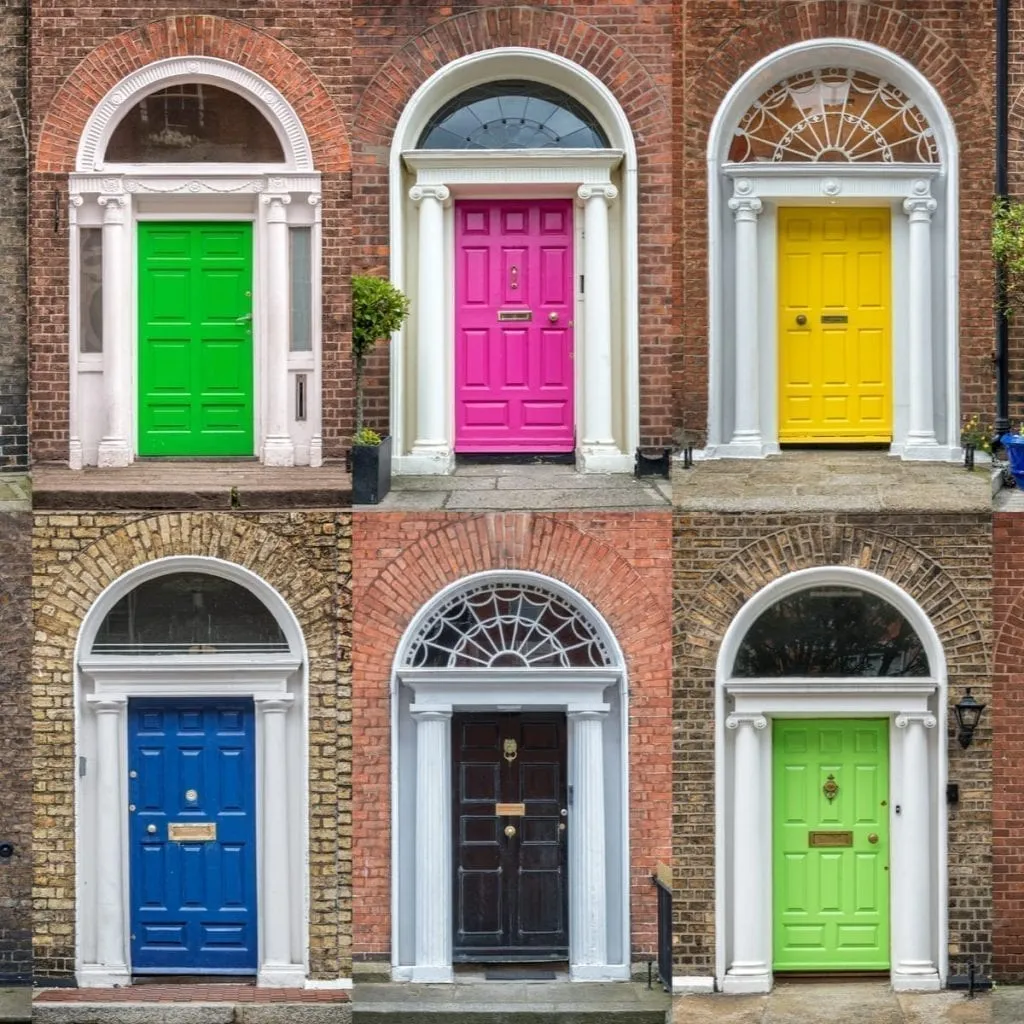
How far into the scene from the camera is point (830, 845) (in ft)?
29.1

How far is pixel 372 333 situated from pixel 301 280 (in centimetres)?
91

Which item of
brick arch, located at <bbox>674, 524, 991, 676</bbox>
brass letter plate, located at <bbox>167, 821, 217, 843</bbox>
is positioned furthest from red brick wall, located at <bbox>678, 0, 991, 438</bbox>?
brass letter plate, located at <bbox>167, 821, 217, 843</bbox>

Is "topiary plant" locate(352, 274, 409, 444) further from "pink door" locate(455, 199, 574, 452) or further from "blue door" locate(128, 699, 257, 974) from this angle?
"blue door" locate(128, 699, 257, 974)

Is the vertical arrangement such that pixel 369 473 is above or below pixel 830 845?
above

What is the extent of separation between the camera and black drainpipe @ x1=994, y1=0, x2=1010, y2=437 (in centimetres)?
941

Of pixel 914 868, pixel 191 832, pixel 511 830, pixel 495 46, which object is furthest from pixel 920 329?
pixel 191 832

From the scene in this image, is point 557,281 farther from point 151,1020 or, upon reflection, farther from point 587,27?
point 151,1020

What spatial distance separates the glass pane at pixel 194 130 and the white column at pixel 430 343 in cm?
96

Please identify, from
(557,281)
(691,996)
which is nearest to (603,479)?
(557,281)

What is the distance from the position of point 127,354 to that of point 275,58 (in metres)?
1.92

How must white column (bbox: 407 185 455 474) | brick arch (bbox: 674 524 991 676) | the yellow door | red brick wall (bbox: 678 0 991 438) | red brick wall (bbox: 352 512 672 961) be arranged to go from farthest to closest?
the yellow door < red brick wall (bbox: 678 0 991 438) < white column (bbox: 407 185 455 474) < red brick wall (bbox: 352 512 672 961) < brick arch (bbox: 674 524 991 676)

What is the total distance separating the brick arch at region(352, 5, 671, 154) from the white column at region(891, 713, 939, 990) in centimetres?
364

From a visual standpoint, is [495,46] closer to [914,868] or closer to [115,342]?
[115,342]

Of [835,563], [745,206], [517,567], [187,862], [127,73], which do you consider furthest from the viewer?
[745,206]
